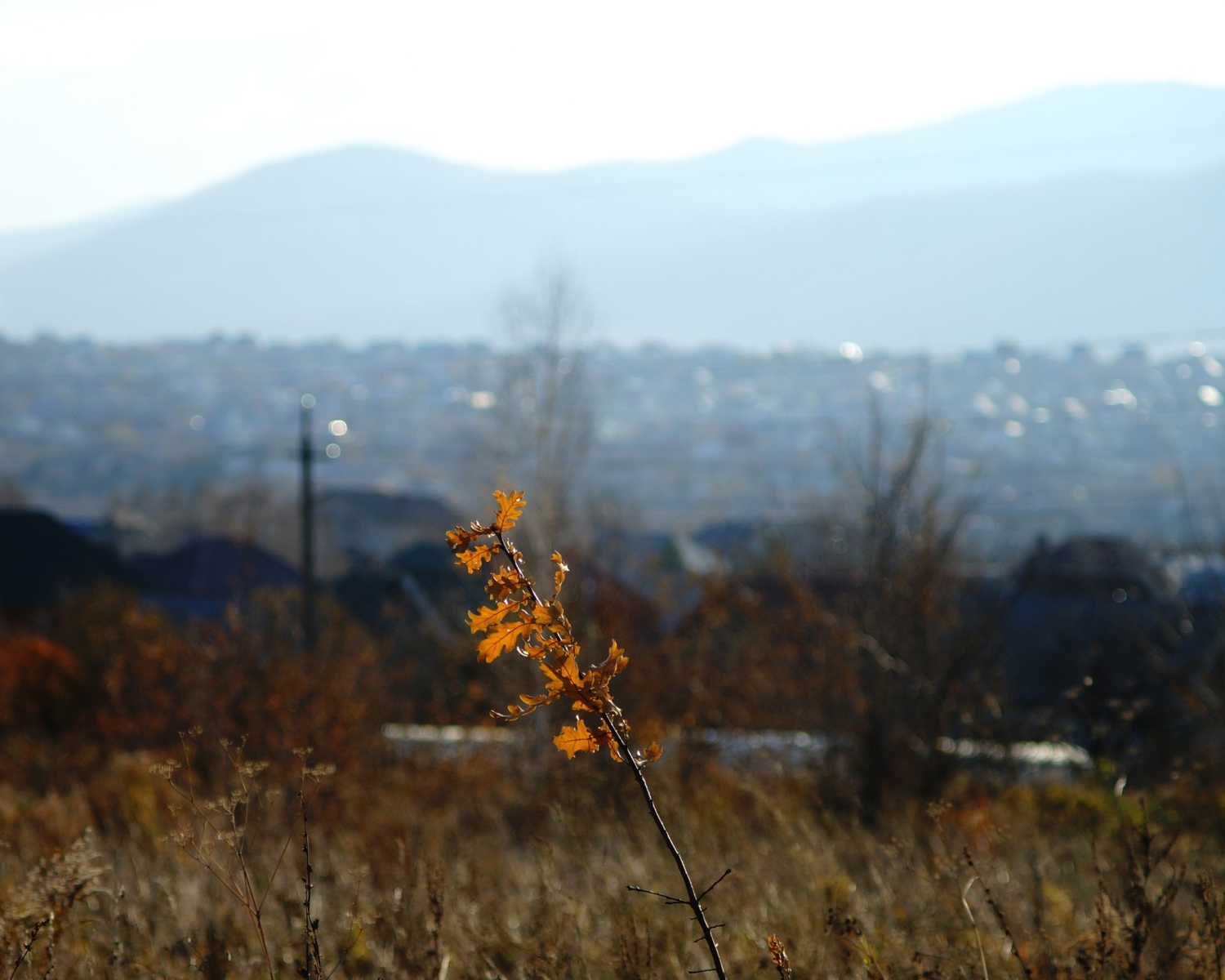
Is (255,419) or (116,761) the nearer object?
(116,761)

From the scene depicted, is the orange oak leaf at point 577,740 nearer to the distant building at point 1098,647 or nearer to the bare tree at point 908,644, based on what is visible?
the distant building at point 1098,647

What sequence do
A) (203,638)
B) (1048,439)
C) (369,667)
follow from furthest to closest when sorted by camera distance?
(1048,439)
(369,667)
(203,638)

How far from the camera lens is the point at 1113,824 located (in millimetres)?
8203

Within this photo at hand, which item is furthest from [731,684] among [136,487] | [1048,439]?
[1048,439]

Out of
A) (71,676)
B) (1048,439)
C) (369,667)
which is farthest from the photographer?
(1048,439)

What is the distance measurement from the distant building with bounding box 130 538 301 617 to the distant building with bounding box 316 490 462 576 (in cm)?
624

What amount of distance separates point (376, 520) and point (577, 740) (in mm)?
38337

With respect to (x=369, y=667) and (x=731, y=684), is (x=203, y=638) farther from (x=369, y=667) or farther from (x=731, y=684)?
(x=731, y=684)

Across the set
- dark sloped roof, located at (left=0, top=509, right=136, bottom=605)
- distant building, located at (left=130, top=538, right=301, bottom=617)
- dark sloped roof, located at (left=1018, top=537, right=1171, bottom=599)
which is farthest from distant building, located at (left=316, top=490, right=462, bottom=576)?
dark sloped roof, located at (left=1018, top=537, right=1171, bottom=599)

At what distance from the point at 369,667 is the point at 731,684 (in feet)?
11.5

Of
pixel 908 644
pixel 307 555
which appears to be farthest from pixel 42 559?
pixel 908 644

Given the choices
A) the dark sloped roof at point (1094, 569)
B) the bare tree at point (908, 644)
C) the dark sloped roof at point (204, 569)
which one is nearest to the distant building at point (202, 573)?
the dark sloped roof at point (204, 569)

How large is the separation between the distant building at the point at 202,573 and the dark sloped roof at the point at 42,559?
1100 millimetres

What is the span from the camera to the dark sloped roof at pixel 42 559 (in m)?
25.6
